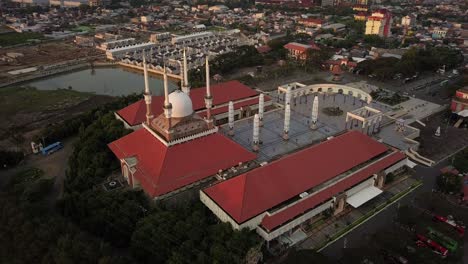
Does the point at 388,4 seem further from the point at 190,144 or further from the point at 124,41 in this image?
the point at 190,144

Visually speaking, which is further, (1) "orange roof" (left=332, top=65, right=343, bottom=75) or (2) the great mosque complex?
(1) "orange roof" (left=332, top=65, right=343, bottom=75)

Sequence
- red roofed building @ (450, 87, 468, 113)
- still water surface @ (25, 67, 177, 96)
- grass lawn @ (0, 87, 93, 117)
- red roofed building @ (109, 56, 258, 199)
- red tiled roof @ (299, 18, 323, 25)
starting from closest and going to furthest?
red roofed building @ (109, 56, 258, 199) < red roofed building @ (450, 87, 468, 113) < grass lawn @ (0, 87, 93, 117) < still water surface @ (25, 67, 177, 96) < red tiled roof @ (299, 18, 323, 25)

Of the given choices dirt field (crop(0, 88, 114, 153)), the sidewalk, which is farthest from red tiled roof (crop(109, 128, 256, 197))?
dirt field (crop(0, 88, 114, 153))

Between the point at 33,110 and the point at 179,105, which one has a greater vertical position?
the point at 179,105

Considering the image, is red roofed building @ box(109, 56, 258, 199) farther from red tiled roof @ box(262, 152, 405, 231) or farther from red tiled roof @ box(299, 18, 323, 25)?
red tiled roof @ box(299, 18, 323, 25)

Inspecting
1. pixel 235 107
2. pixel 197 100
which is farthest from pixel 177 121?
pixel 235 107

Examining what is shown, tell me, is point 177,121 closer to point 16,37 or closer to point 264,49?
point 264,49

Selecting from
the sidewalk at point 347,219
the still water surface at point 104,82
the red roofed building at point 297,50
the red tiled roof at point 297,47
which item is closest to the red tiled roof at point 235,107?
the sidewalk at point 347,219
